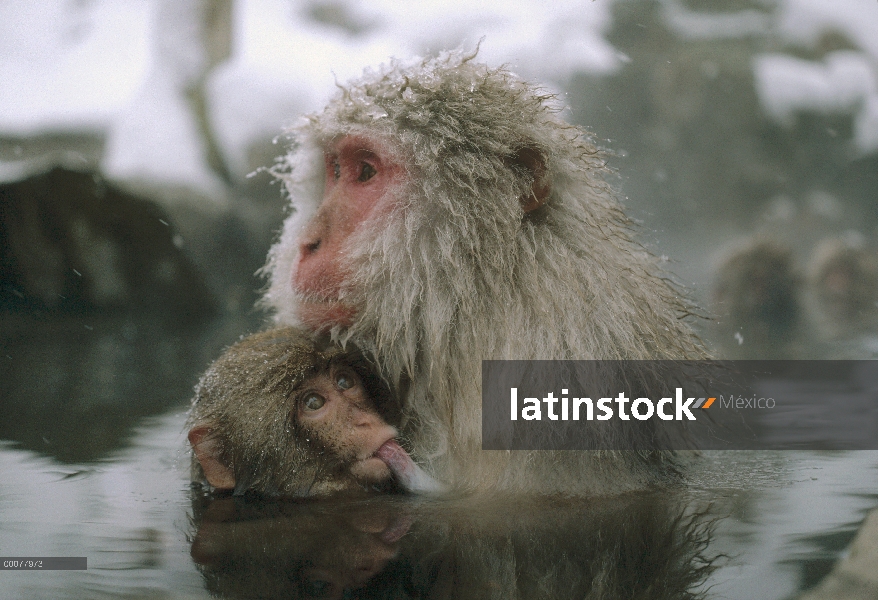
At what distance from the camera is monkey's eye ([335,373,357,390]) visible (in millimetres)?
2061

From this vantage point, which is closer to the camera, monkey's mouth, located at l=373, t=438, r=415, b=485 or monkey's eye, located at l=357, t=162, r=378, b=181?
monkey's mouth, located at l=373, t=438, r=415, b=485

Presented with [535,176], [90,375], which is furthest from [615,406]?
[90,375]

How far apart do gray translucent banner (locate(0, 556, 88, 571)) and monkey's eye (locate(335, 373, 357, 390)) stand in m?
0.71

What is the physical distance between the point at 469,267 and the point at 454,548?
707 mm

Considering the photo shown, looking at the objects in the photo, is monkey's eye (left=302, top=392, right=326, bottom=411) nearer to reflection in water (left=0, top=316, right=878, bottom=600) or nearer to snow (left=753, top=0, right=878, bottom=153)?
reflection in water (left=0, top=316, right=878, bottom=600)

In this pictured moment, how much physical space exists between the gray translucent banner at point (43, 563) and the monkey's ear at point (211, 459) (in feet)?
1.63

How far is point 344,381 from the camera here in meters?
2.07

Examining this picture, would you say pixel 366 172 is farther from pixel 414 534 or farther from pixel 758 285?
pixel 758 285

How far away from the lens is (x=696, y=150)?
9.00 meters

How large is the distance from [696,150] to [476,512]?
7.99m

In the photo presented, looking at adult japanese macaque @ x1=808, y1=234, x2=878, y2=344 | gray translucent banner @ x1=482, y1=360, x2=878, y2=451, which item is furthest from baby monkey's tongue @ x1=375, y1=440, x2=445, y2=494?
adult japanese macaque @ x1=808, y1=234, x2=878, y2=344

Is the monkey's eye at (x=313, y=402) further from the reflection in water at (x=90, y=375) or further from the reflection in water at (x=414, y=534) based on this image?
the reflection in water at (x=90, y=375)

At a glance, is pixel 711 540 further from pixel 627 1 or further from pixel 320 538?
pixel 627 1

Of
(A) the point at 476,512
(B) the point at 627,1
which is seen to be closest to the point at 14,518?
(A) the point at 476,512
